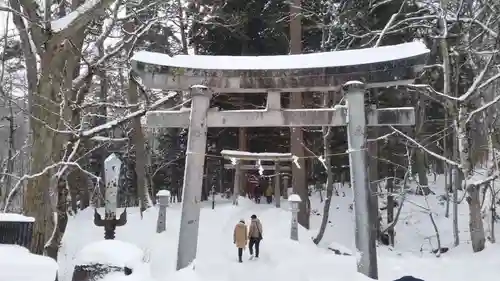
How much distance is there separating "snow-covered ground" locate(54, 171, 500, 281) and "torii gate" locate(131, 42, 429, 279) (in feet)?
4.37

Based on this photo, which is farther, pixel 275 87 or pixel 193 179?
pixel 275 87

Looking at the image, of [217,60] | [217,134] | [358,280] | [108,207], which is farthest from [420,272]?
[217,134]

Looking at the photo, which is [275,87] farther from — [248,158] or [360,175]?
[248,158]

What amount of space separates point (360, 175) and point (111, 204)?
16.5ft

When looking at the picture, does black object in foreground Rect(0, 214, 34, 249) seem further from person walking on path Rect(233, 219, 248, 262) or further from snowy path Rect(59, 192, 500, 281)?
person walking on path Rect(233, 219, 248, 262)

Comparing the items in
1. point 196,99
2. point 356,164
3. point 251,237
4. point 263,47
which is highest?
point 263,47

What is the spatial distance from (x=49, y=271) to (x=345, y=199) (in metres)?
23.1

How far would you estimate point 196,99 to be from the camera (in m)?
10.1

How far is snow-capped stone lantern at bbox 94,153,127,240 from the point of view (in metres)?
8.04

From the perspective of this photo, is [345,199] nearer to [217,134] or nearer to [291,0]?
[217,134]

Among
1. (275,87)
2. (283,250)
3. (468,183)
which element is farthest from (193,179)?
(468,183)

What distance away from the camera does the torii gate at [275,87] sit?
31.6ft

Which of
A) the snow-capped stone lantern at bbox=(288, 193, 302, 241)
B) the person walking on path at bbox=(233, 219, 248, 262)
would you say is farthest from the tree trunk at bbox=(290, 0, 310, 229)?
the person walking on path at bbox=(233, 219, 248, 262)

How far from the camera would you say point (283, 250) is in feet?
44.2
